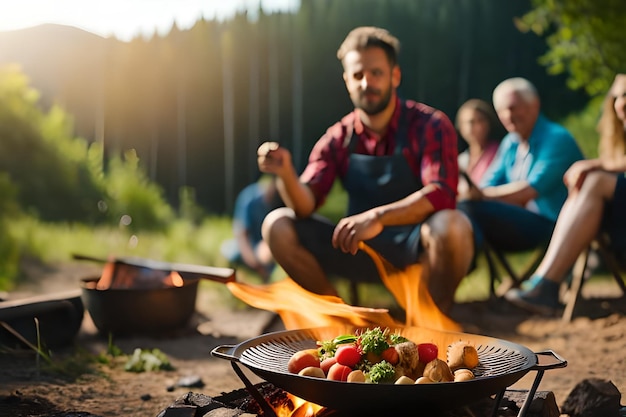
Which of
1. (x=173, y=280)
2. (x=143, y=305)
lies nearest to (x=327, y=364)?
(x=143, y=305)

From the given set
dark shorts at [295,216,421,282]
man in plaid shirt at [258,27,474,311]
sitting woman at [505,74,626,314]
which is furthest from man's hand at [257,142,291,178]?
sitting woman at [505,74,626,314]

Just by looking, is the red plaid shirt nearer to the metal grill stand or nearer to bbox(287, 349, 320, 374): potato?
the metal grill stand

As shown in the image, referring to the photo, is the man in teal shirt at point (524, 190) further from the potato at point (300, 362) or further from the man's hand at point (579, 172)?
the potato at point (300, 362)

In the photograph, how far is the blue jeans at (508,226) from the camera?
5043 millimetres

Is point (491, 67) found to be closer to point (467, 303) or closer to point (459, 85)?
point (459, 85)

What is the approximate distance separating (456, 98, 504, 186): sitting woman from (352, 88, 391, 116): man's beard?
1320mm

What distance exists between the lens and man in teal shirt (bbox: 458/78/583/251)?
5.05 m

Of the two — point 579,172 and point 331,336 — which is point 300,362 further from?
point 579,172

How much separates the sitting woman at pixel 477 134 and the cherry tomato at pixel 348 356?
3471 millimetres

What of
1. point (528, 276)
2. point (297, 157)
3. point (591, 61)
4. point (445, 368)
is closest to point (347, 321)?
point (445, 368)

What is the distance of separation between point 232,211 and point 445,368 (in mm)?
4350

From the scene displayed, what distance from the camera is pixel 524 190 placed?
5.13 metres

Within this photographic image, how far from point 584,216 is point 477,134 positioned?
46.3 inches

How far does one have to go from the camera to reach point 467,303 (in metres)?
5.47
